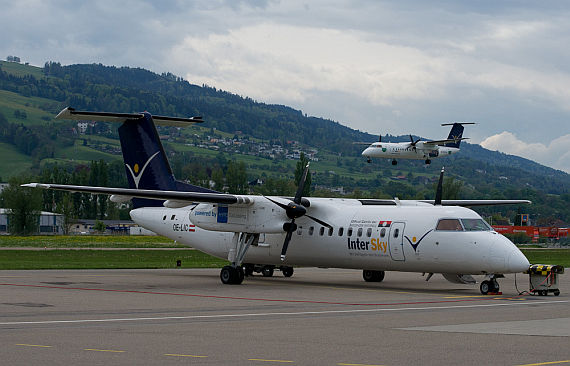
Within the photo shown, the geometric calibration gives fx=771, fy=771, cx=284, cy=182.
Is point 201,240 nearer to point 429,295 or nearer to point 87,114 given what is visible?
point 87,114

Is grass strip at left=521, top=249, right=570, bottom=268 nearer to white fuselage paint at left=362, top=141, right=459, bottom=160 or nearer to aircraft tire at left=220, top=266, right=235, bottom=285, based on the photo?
white fuselage paint at left=362, top=141, right=459, bottom=160

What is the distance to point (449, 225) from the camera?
2453cm

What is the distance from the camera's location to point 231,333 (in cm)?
1416

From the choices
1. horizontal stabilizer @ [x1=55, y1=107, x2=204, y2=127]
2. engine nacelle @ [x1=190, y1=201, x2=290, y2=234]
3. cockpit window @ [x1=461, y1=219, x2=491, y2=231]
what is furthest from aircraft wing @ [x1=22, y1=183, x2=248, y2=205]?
cockpit window @ [x1=461, y1=219, x2=491, y2=231]

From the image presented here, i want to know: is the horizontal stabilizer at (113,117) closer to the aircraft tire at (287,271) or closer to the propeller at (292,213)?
the propeller at (292,213)

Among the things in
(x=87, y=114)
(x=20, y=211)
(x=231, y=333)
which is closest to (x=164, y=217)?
(x=87, y=114)

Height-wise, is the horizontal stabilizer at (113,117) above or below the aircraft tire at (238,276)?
above

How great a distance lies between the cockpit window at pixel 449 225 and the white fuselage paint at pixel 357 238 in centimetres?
15

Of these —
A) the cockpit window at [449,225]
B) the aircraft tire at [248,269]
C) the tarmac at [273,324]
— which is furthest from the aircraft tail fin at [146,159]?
the cockpit window at [449,225]

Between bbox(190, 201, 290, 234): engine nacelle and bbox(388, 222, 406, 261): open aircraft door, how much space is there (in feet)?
14.1

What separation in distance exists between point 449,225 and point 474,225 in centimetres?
78

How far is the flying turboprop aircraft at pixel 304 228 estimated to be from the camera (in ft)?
79.4

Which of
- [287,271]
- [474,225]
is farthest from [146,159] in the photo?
[474,225]

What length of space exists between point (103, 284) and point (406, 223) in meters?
10.5
